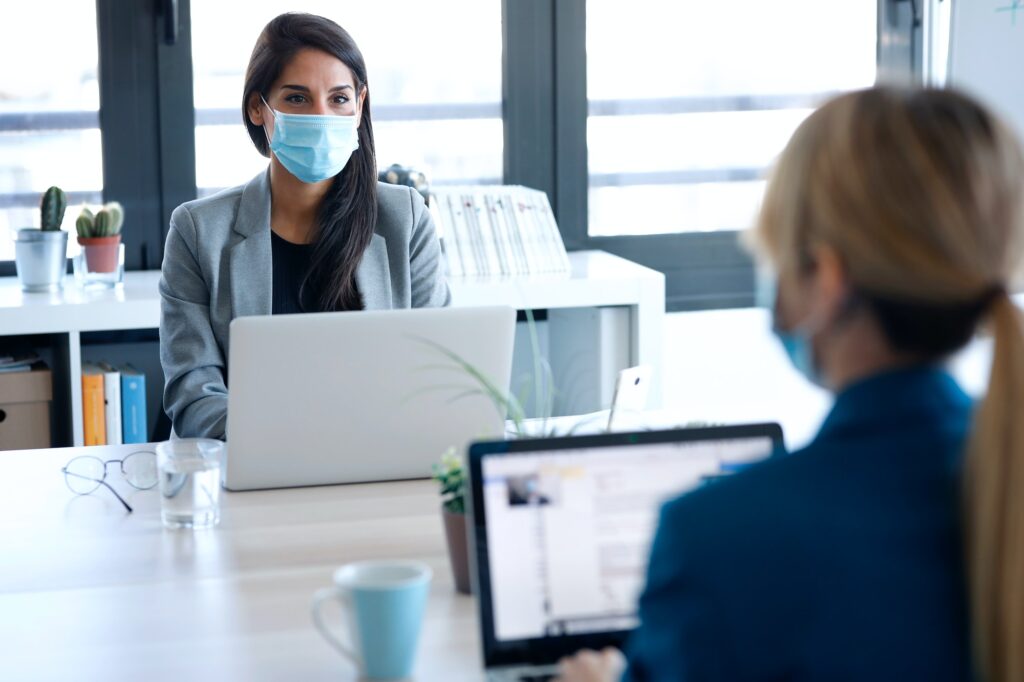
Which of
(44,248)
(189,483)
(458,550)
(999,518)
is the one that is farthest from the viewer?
(44,248)

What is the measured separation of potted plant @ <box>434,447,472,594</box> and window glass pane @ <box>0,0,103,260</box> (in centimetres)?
223

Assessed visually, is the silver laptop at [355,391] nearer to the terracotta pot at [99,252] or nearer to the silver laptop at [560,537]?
the silver laptop at [560,537]

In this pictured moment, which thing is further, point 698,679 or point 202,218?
point 202,218

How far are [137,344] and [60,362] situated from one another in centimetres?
39

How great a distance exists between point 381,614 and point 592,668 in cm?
22

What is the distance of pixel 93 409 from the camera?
3008 mm

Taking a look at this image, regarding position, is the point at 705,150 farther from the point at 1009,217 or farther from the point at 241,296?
the point at 1009,217

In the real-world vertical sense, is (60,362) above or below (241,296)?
below

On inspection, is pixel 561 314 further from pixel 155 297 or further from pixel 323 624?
pixel 323 624

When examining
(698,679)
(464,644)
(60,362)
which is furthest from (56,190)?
(698,679)

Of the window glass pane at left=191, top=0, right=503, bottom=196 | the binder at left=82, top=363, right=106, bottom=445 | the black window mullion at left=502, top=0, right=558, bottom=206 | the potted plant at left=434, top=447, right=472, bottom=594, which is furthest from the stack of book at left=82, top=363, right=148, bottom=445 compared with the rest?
the potted plant at left=434, top=447, right=472, bottom=594

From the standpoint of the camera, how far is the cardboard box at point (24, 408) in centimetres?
296


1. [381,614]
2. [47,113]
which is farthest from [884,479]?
[47,113]

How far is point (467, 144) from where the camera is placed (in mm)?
3645
